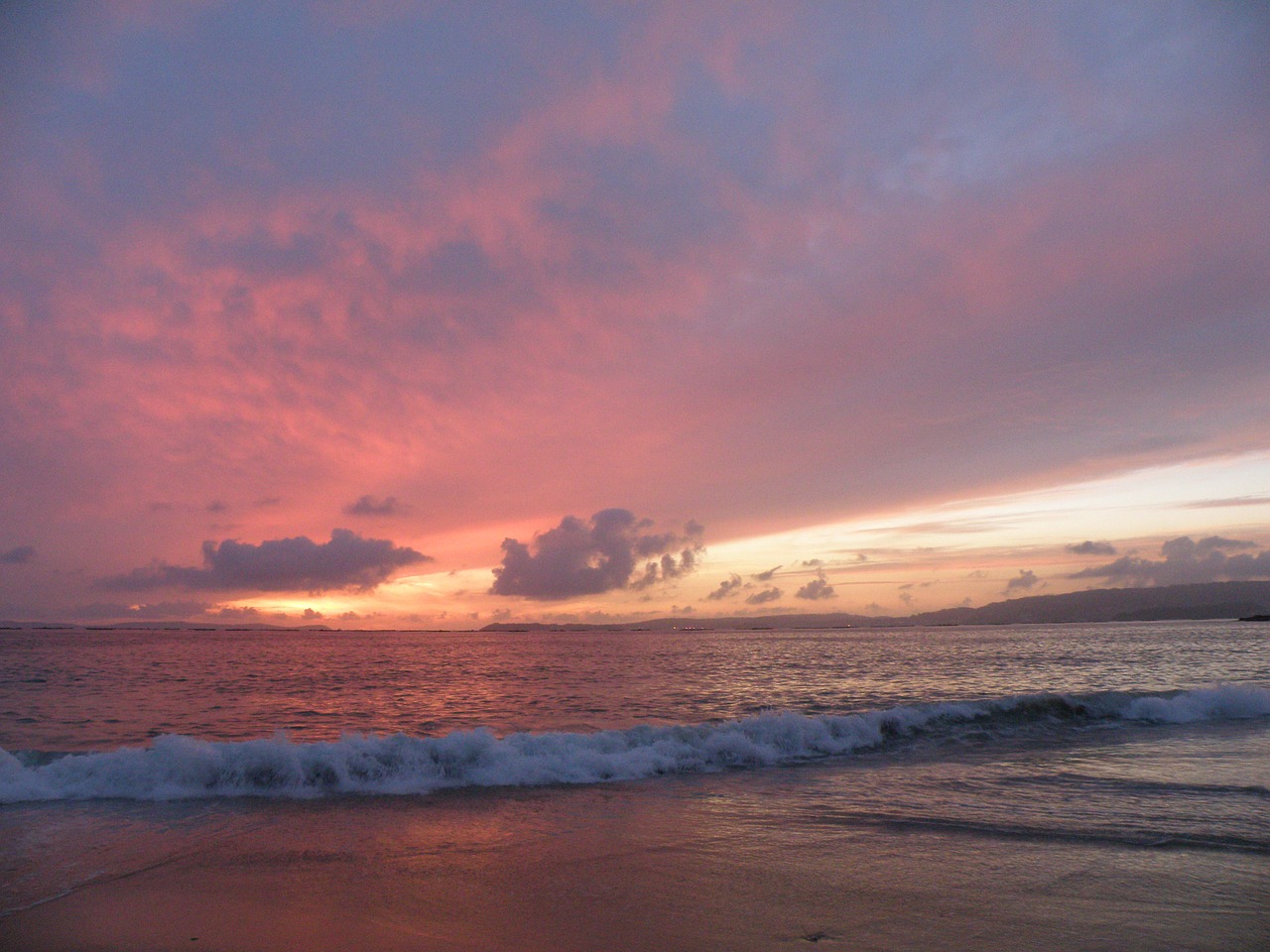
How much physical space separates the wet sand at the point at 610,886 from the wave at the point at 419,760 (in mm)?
1683

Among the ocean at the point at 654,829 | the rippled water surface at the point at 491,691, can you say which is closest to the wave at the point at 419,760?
the ocean at the point at 654,829

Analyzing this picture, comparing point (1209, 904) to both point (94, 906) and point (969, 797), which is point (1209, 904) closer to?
point (969, 797)

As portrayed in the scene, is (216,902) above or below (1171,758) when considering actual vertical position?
above

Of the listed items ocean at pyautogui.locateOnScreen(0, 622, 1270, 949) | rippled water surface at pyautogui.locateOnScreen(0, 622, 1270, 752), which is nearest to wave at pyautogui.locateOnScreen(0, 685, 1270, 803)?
ocean at pyautogui.locateOnScreen(0, 622, 1270, 949)

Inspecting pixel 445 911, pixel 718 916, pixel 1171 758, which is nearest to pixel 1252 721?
pixel 1171 758

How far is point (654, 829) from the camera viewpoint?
10.1m

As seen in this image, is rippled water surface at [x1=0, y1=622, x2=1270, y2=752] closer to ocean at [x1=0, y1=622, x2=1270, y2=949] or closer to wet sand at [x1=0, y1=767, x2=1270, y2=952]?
ocean at [x1=0, y1=622, x2=1270, y2=949]

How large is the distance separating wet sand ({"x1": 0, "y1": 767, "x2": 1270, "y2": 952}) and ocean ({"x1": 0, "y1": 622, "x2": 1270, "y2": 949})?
43 mm

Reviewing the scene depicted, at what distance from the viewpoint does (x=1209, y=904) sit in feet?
23.0

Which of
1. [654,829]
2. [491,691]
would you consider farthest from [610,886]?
[491,691]

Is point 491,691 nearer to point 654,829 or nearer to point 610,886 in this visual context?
point 654,829

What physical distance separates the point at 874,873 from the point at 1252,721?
1945 centimetres

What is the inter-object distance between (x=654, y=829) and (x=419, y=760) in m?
6.49

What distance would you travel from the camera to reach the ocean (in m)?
6.73
